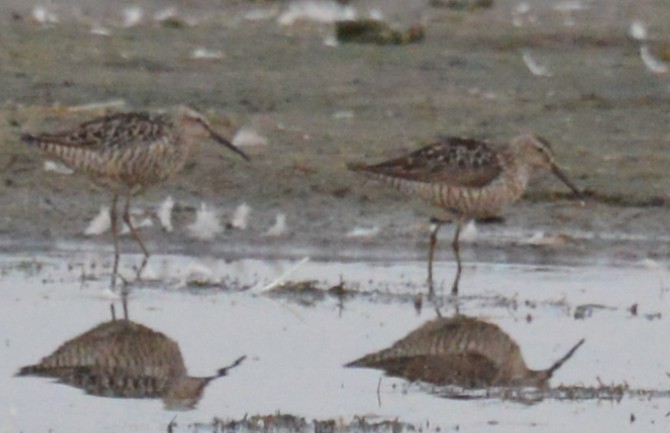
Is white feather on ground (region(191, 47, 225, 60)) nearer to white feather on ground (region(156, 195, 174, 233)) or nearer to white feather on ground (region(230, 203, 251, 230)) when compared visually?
white feather on ground (region(156, 195, 174, 233))

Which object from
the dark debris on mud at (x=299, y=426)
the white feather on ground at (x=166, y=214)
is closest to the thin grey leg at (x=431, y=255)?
the white feather on ground at (x=166, y=214)

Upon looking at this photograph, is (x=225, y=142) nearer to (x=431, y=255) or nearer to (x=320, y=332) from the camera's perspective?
(x=431, y=255)

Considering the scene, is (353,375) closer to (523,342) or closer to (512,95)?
(523,342)

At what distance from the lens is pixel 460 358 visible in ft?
33.9

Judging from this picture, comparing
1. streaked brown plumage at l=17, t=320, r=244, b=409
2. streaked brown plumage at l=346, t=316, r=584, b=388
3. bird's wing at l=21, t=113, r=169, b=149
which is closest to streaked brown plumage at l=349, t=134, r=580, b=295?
bird's wing at l=21, t=113, r=169, b=149

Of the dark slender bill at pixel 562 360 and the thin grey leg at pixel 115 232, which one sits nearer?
the dark slender bill at pixel 562 360

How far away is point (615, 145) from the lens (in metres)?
16.3

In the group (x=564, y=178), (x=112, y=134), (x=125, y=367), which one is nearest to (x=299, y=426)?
(x=125, y=367)

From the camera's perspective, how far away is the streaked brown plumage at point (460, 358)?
9852 mm

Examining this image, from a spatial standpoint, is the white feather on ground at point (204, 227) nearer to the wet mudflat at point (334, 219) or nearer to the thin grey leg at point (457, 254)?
the wet mudflat at point (334, 219)

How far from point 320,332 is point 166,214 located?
330 cm

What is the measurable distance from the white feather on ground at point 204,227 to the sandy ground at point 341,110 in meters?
0.08

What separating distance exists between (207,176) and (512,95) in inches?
159

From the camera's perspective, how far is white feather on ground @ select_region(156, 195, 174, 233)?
1386 cm
